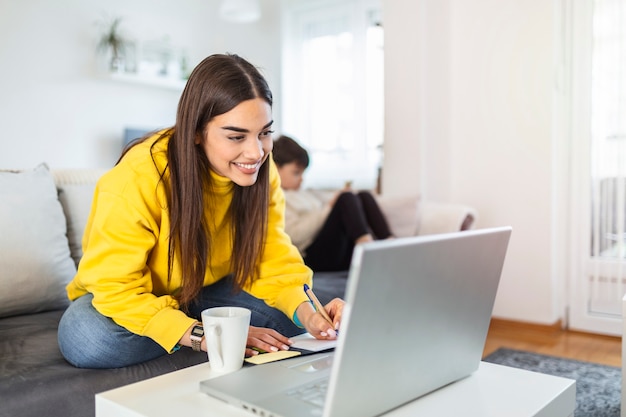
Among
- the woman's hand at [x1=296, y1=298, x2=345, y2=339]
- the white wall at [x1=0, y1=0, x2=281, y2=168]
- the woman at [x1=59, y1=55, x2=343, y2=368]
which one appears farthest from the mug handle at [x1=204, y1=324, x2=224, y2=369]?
the white wall at [x1=0, y1=0, x2=281, y2=168]

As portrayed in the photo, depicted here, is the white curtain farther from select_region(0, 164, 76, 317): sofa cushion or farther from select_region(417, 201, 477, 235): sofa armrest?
select_region(0, 164, 76, 317): sofa cushion

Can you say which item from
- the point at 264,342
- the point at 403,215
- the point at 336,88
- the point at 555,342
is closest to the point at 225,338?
the point at 264,342

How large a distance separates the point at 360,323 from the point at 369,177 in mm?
3326

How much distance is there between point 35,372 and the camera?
1082mm

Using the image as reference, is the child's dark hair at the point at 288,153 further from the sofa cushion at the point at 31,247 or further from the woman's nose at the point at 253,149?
the woman's nose at the point at 253,149

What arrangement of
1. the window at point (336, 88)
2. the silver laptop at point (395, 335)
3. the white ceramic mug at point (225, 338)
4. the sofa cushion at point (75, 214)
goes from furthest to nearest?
the window at point (336, 88), the sofa cushion at point (75, 214), the white ceramic mug at point (225, 338), the silver laptop at point (395, 335)

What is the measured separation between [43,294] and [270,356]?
0.88 m

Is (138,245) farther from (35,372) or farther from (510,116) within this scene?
(510,116)

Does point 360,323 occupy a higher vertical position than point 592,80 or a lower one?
lower

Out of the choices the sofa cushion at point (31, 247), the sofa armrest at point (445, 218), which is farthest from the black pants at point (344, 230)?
the sofa cushion at point (31, 247)

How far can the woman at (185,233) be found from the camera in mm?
1097

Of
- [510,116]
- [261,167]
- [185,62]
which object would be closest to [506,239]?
[261,167]

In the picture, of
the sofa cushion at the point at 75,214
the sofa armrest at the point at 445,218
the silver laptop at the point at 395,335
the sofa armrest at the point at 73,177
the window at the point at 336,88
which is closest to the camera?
the silver laptop at the point at 395,335

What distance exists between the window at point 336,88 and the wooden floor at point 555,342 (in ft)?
4.64
